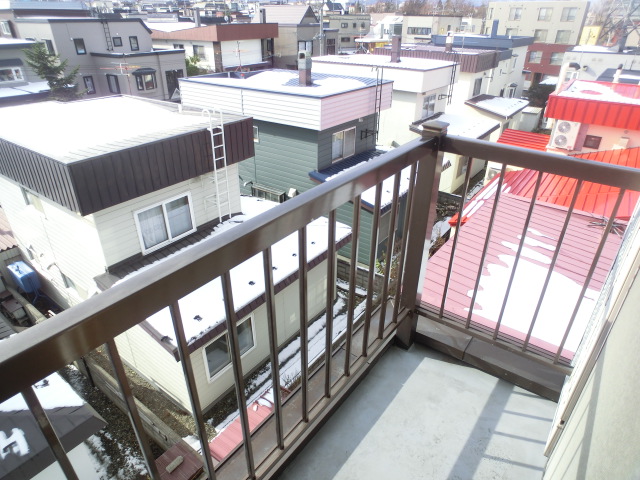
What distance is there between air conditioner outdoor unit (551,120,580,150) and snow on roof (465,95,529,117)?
17.9ft

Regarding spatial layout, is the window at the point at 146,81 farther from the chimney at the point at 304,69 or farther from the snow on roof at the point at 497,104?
the snow on roof at the point at 497,104

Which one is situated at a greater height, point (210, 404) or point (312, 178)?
point (312, 178)

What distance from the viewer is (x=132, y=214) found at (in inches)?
251

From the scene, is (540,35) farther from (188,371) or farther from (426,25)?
(188,371)

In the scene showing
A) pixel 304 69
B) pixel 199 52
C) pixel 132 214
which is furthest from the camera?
pixel 199 52

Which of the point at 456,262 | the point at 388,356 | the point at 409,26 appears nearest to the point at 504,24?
the point at 409,26

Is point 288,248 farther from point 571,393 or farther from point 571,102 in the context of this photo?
point 571,102

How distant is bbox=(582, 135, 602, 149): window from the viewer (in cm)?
958

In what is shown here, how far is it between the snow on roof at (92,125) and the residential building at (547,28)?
2599 cm

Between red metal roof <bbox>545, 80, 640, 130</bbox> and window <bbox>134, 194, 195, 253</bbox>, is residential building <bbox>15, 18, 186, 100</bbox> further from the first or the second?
red metal roof <bbox>545, 80, 640, 130</bbox>

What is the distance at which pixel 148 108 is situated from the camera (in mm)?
8297

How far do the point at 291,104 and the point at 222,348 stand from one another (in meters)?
5.94

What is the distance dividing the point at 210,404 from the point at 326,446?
217 inches

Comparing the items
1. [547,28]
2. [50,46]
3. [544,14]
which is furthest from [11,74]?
[544,14]
